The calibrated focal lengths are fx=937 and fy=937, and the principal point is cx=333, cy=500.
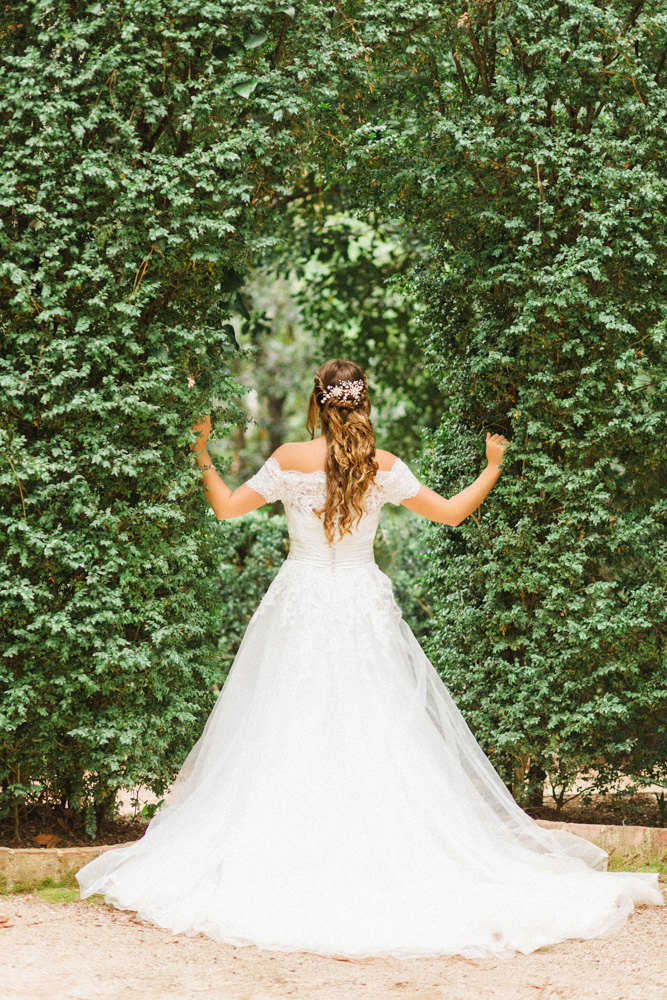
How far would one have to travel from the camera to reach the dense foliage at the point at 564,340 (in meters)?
4.66

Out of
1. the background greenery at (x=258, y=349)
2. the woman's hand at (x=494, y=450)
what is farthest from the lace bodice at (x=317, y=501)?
the woman's hand at (x=494, y=450)

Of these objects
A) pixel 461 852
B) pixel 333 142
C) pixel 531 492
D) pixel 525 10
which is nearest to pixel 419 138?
pixel 333 142

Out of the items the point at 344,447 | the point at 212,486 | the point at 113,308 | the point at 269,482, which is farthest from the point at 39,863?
the point at 113,308

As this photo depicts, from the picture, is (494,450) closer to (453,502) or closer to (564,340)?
(453,502)

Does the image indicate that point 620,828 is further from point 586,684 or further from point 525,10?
point 525,10

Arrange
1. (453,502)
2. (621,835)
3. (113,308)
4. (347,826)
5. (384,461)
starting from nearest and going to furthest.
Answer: (347,826) < (113,308) < (384,461) < (453,502) < (621,835)

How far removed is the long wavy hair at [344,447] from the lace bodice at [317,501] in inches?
2.4

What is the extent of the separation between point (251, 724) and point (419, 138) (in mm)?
3144

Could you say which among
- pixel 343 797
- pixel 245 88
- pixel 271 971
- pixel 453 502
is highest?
pixel 245 88

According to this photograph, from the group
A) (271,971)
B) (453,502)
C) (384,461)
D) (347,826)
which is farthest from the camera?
(453,502)

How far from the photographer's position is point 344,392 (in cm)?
424

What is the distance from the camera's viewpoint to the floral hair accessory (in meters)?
4.24

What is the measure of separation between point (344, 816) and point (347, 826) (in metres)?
0.04

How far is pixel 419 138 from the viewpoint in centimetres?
499
